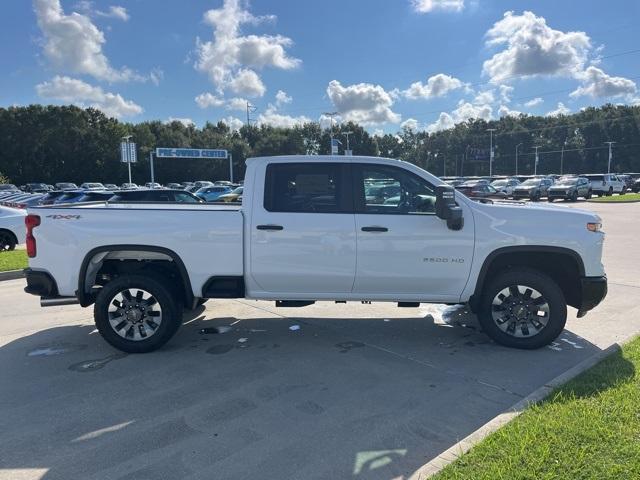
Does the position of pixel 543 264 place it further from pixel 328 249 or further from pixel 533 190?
pixel 533 190

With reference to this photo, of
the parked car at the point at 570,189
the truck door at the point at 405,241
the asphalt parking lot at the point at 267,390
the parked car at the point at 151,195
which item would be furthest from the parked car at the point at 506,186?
the truck door at the point at 405,241

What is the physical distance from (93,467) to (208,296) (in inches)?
86.4

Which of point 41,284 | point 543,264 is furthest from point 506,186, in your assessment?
point 41,284

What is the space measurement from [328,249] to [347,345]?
1144mm

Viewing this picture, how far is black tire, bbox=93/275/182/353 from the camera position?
5020mm

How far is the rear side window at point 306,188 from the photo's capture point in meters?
4.98

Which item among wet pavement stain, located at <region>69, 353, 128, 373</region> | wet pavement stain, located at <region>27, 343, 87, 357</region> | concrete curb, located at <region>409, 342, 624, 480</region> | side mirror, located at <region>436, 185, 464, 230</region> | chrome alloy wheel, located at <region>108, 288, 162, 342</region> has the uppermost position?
side mirror, located at <region>436, 185, 464, 230</region>

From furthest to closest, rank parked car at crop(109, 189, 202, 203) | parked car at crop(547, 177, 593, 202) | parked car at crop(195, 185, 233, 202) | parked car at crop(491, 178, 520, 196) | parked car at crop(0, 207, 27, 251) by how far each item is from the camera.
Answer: parked car at crop(491, 178, 520, 196)
parked car at crop(547, 177, 593, 202)
parked car at crop(195, 185, 233, 202)
parked car at crop(109, 189, 202, 203)
parked car at crop(0, 207, 27, 251)

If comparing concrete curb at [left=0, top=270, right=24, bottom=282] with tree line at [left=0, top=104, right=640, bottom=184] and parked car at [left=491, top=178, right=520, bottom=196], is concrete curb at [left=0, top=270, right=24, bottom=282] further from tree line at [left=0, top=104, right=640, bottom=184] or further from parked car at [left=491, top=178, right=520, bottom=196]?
tree line at [left=0, top=104, right=640, bottom=184]

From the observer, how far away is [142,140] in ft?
267

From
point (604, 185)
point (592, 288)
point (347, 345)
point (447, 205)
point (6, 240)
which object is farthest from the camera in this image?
point (604, 185)

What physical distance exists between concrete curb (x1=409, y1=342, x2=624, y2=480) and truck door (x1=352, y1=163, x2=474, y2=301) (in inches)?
49.9

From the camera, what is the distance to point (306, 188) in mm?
5043

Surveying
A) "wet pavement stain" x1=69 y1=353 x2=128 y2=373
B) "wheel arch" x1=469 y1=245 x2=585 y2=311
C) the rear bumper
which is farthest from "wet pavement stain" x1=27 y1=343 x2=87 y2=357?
"wheel arch" x1=469 y1=245 x2=585 y2=311
